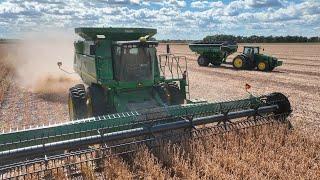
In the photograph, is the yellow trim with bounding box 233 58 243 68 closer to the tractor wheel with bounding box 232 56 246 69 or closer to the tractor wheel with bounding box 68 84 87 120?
the tractor wheel with bounding box 232 56 246 69

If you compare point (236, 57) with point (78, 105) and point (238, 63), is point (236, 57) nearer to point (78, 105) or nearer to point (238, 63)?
point (238, 63)

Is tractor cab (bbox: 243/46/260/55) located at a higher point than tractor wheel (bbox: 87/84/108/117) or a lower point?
higher

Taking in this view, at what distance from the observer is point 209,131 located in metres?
6.92

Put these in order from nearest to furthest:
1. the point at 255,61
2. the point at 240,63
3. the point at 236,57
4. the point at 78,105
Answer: the point at 78,105 < the point at 255,61 < the point at 240,63 < the point at 236,57

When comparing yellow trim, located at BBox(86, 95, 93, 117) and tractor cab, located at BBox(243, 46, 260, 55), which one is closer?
yellow trim, located at BBox(86, 95, 93, 117)

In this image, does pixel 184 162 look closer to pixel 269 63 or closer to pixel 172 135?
pixel 172 135

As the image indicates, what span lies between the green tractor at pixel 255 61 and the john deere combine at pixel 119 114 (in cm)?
1382

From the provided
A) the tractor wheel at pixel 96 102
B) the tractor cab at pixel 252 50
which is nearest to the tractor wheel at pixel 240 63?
the tractor cab at pixel 252 50

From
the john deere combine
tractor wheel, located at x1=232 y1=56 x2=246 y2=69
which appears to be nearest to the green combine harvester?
tractor wheel, located at x1=232 y1=56 x2=246 y2=69

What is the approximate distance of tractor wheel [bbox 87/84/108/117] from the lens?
813 cm

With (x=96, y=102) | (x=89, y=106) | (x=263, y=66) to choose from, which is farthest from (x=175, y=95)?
(x=263, y=66)

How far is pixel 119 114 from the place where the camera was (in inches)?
255

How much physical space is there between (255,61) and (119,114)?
17.4 m

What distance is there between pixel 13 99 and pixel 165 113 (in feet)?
26.2
